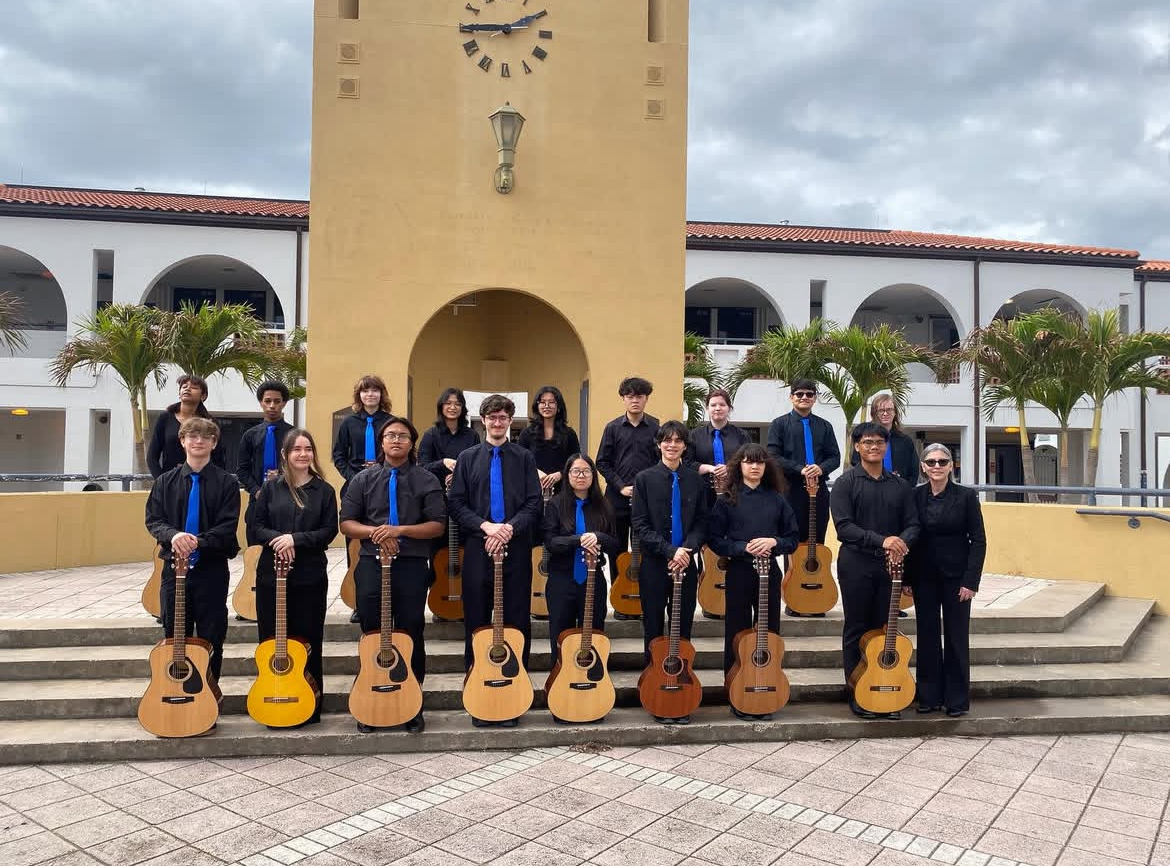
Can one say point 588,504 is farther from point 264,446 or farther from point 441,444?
point 264,446

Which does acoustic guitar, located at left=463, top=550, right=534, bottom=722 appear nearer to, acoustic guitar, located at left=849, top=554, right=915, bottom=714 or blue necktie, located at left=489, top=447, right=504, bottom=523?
blue necktie, located at left=489, top=447, right=504, bottom=523

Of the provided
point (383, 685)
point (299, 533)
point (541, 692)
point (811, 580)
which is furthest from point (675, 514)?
point (299, 533)

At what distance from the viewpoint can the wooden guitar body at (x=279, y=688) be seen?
5.17m

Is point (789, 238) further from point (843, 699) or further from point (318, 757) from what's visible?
point (318, 757)

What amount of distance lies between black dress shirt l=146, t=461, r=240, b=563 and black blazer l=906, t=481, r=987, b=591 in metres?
4.25

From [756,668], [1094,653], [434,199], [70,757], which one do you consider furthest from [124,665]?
[1094,653]

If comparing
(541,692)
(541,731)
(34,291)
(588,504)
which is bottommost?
(541,731)

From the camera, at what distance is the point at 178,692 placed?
16.7ft

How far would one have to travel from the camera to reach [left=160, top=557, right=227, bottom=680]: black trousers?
5211 millimetres

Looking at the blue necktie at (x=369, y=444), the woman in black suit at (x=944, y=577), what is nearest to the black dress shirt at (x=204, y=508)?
the blue necktie at (x=369, y=444)

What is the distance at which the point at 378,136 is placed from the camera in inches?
403

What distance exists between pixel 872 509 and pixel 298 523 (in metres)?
3.59

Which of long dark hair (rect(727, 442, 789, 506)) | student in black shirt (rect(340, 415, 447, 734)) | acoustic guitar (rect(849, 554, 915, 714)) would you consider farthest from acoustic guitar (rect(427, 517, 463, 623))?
acoustic guitar (rect(849, 554, 915, 714))

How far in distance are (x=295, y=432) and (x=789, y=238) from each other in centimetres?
1844
